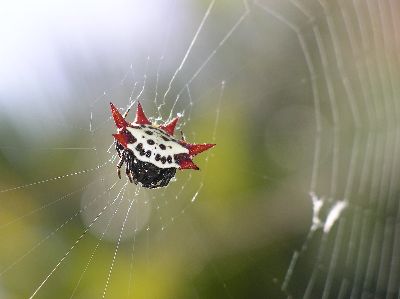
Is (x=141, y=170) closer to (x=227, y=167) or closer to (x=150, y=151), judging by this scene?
(x=150, y=151)

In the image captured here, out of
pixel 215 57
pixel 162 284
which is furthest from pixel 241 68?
pixel 162 284

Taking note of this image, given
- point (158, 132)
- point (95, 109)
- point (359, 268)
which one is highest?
point (95, 109)

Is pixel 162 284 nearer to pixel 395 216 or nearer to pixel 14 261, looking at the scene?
pixel 14 261

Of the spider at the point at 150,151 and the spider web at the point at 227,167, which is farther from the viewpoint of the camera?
the spider web at the point at 227,167

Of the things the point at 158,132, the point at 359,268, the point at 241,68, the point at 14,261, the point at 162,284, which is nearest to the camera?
the point at 158,132

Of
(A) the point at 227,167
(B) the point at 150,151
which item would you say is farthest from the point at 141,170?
(A) the point at 227,167

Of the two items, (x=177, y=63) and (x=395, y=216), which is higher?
(x=177, y=63)
